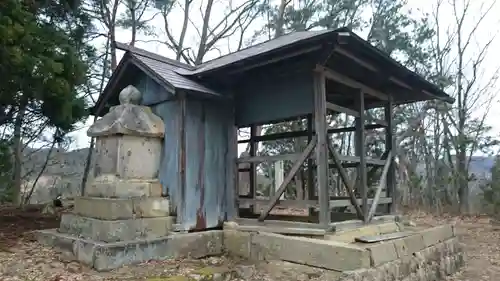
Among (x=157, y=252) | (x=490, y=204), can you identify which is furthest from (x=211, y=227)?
(x=490, y=204)

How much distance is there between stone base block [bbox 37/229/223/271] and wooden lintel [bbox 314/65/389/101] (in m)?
2.71

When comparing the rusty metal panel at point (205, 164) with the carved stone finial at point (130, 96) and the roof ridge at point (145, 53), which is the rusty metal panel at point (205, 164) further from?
the roof ridge at point (145, 53)

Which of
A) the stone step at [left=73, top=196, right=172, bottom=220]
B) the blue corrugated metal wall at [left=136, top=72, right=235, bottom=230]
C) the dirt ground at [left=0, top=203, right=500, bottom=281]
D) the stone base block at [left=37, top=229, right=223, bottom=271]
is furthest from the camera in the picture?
the blue corrugated metal wall at [left=136, top=72, right=235, bottom=230]

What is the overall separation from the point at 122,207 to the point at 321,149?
264 centimetres

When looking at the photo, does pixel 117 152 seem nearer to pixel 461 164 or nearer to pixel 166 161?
pixel 166 161

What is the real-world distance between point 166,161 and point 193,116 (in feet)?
2.49

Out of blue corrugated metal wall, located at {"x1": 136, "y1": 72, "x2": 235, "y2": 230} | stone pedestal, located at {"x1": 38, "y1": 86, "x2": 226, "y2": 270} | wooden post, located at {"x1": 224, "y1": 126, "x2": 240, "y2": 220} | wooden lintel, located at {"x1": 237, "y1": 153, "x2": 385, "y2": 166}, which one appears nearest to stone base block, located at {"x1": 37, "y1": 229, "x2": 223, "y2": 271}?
stone pedestal, located at {"x1": 38, "y1": 86, "x2": 226, "y2": 270}

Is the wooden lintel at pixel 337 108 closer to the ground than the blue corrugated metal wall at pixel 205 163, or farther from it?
farther from it

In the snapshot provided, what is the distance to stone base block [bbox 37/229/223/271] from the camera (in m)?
4.71

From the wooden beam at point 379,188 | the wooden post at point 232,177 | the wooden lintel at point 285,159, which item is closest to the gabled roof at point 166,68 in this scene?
the wooden post at point 232,177

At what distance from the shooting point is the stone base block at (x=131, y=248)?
4.71 meters

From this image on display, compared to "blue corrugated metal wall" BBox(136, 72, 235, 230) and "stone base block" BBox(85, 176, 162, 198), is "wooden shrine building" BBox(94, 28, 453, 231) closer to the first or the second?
"blue corrugated metal wall" BBox(136, 72, 235, 230)

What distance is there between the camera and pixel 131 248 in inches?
193

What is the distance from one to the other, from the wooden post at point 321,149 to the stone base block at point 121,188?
227 centimetres
